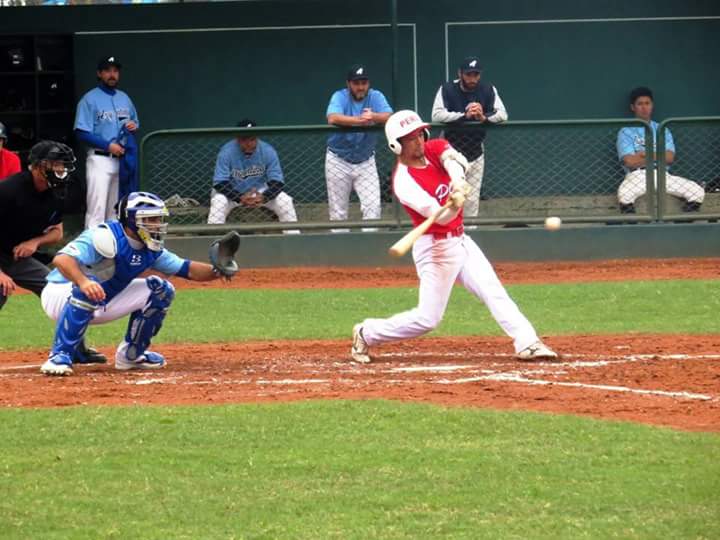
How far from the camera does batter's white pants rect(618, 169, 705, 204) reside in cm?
→ 1598

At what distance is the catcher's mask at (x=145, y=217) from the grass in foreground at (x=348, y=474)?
153 centimetres

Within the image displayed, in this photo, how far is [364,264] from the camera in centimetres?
1597

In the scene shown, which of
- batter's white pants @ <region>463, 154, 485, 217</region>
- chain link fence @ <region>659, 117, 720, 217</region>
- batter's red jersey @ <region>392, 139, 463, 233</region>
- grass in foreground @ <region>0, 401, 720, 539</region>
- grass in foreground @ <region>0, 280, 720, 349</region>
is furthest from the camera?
chain link fence @ <region>659, 117, 720, 217</region>

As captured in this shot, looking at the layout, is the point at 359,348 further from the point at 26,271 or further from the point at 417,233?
the point at 26,271

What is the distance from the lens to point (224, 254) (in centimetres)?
975

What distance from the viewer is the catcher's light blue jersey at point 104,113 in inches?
648

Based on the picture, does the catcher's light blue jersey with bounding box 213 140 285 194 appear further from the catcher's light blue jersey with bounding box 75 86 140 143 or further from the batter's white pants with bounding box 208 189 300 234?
the catcher's light blue jersey with bounding box 75 86 140 143

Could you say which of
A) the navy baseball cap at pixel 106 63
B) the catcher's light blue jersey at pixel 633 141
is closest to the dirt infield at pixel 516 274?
the catcher's light blue jersey at pixel 633 141

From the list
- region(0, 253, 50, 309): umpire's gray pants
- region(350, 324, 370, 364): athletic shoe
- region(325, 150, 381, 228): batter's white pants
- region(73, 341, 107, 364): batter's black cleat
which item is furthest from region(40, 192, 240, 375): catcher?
region(325, 150, 381, 228): batter's white pants

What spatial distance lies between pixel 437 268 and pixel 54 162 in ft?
8.43

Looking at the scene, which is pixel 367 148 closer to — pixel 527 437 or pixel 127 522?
pixel 527 437

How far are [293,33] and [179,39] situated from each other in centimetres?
135

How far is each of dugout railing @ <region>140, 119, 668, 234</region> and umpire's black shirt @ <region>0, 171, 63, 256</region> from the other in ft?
17.0

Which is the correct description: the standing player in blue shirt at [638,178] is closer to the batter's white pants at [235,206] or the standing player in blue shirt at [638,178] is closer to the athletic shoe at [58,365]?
the batter's white pants at [235,206]
